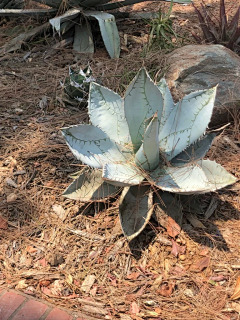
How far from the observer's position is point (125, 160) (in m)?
1.82

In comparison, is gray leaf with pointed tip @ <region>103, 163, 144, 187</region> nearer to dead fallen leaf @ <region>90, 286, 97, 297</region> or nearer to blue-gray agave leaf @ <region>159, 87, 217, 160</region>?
blue-gray agave leaf @ <region>159, 87, 217, 160</region>

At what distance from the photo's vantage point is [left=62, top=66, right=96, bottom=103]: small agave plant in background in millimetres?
2557

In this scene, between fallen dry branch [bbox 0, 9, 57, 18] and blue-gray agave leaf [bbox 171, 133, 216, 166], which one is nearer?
blue-gray agave leaf [bbox 171, 133, 216, 166]

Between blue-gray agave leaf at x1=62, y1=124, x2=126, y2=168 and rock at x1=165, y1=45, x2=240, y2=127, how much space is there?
780mm

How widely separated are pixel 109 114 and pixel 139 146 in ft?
0.75

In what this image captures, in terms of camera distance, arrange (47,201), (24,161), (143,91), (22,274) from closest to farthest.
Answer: (22,274) → (143,91) → (47,201) → (24,161)

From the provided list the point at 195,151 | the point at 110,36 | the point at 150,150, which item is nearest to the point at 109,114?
the point at 150,150

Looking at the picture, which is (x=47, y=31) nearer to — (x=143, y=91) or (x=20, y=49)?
(x=20, y=49)

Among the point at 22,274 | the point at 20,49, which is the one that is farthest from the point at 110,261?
the point at 20,49

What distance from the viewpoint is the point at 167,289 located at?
5.11 feet

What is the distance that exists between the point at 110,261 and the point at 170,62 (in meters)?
1.57

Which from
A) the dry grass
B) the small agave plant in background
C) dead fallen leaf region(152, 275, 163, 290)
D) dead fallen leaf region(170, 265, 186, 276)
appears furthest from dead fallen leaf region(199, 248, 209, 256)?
the small agave plant in background

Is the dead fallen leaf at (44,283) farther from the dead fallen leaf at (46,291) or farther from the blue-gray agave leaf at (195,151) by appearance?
the blue-gray agave leaf at (195,151)

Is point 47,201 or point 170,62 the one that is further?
point 170,62
